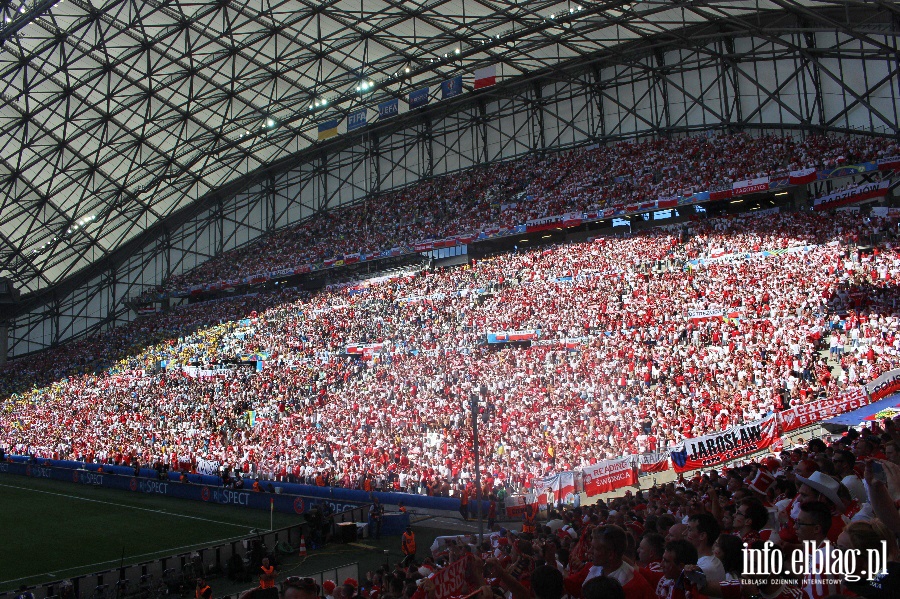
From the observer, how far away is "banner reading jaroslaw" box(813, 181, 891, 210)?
A: 113ft

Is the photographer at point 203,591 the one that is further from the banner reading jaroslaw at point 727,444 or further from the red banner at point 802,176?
the red banner at point 802,176

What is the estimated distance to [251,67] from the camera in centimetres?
4691

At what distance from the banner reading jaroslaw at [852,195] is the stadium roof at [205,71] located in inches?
319

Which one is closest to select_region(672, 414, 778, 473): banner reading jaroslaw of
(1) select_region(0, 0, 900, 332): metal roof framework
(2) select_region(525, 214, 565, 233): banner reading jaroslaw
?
(1) select_region(0, 0, 900, 332): metal roof framework

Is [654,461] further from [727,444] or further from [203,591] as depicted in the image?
[203,591]

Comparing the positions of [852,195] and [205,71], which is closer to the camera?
[852,195]

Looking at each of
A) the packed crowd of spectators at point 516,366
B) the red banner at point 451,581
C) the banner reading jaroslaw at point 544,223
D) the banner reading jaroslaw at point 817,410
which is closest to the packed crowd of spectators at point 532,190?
the banner reading jaroslaw at point 544,223

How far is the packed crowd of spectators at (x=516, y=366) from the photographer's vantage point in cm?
2458

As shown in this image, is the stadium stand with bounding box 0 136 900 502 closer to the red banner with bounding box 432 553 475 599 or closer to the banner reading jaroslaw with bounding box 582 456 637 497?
the banner reading jaroslaw with bounding box 582 456 637 497

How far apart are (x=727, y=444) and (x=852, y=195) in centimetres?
2166

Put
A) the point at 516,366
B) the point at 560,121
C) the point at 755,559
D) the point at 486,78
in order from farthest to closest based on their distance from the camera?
the point at 560,121, the point at 486,78, the point at 516,366, the point at 755,559

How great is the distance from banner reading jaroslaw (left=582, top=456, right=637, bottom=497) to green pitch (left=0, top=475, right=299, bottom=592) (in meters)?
10.1

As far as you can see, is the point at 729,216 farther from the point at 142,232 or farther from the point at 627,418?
the point at 142,232

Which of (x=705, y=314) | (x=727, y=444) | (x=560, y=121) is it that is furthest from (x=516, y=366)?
(x=560, y=121)
